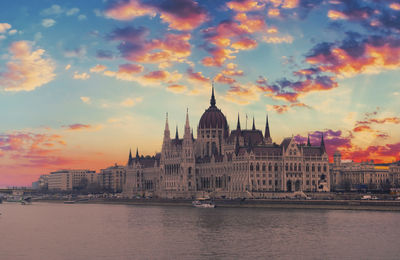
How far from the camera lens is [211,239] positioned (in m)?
79.8

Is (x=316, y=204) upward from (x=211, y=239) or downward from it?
upward

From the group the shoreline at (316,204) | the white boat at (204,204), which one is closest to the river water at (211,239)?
the shoreline at (316,204)

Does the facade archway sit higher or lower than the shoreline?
higher

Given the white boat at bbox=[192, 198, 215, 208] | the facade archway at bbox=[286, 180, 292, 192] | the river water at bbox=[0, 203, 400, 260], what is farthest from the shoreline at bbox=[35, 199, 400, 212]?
the facade archway at bbox=[286, 180, 292, 192]

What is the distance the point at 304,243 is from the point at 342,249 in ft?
20.4

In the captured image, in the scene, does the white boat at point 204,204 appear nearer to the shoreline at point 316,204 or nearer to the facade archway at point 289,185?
the shoreline at point 316,204

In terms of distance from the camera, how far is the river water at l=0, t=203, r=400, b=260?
66812 millimetres

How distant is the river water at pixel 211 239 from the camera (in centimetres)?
6681

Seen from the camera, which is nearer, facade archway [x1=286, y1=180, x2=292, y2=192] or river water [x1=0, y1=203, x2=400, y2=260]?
river water [x1=0, y1=203, x2=400, y2=260]

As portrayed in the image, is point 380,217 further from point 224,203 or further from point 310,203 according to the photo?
point 224,203

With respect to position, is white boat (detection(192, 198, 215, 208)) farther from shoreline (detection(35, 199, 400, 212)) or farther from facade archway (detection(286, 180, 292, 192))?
facade archway (detection(286, 180, 292, 192))

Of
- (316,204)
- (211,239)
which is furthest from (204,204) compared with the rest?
(211,239)

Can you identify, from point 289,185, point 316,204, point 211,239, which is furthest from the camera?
point 289,185

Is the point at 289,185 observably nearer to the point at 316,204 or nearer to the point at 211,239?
the point at 316,204
